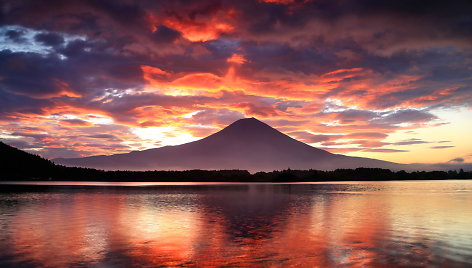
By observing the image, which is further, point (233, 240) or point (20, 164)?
point (20, 164)

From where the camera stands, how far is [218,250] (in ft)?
53.2

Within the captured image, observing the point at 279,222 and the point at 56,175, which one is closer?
the point at 279,222

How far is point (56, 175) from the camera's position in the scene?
6590 inches

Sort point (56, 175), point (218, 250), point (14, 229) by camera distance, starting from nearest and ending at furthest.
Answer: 1. point (218, 250)
2. point (14, 229)
3. point (56, 175)

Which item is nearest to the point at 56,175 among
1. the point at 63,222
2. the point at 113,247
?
the point at 63,222

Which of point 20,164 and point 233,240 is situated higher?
point 20,164

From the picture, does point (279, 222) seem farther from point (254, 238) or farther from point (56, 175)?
point (56, 175)

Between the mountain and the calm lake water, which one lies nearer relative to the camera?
the calm lake water

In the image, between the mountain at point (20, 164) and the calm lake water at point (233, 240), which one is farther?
the mountain at point (20, 164)

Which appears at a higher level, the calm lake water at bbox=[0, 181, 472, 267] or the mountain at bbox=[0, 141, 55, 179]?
the mountain at bbox=[0, 141, 55, 179]

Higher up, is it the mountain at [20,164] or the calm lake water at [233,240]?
the mountain at [20,164]

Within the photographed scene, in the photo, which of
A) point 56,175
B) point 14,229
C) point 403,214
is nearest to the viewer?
point 14,229

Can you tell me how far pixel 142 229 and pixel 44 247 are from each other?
6.42 meters

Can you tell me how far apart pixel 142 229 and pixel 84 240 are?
14.4ft
